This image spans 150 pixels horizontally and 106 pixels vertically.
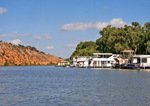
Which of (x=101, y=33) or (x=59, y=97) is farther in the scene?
(x=101, y=33)

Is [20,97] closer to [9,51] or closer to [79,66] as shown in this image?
[79,66]

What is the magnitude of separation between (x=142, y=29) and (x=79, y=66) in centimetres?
3468

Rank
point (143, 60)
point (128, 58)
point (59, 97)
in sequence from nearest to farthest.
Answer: point (59, 97)
point (143, 60)
point (128, 58)

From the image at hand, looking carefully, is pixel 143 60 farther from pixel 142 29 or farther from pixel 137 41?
pixel 142 29

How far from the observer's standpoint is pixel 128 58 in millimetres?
114938

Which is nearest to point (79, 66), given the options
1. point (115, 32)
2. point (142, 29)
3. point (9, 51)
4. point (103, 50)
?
point (103, 50)

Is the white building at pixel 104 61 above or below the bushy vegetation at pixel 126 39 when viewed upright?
below

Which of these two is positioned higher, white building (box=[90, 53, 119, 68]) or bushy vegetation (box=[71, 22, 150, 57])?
bushy vegetation (box=[71, 22, 150, 57])

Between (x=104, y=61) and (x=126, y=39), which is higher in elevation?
(x=126, y=39)

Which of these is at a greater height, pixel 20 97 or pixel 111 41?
pixel 111 41

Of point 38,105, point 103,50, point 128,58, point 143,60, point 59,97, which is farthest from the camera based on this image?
point 103,50

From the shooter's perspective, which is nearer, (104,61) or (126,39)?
(104,61)

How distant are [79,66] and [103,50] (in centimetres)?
1527

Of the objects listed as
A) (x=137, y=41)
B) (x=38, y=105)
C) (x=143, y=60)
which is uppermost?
(x=137, y=41)
